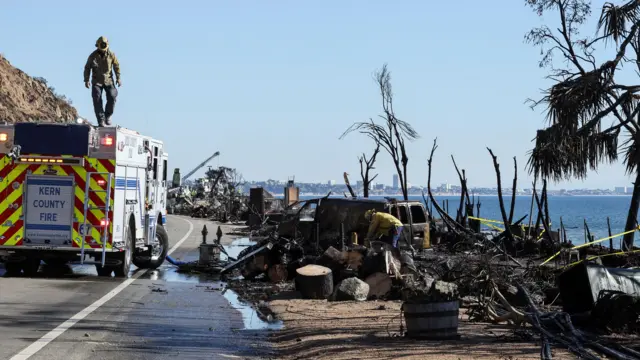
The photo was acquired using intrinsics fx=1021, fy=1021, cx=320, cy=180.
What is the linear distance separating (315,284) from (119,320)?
471 centimetres

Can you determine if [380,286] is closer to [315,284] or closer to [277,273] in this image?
[315,284]

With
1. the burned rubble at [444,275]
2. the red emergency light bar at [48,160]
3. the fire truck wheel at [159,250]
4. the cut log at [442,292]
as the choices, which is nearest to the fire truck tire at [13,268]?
the red emergency light bar at [48,160]

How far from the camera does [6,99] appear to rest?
57094 mm

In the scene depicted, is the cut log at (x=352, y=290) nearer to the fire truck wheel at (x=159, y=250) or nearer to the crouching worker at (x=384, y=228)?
the crouching worker at (x=384, y=228)

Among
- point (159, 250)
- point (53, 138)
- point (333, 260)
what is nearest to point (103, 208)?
point (53, 138)

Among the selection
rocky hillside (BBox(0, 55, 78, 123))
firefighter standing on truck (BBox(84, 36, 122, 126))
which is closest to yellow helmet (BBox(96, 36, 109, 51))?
firefighter standing on truck (BBox(84, 36, 122, 126))

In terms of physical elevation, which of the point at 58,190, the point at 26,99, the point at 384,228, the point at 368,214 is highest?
the point at 26,99

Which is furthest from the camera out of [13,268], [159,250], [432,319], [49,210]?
[159,250]

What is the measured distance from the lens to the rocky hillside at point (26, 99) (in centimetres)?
5647

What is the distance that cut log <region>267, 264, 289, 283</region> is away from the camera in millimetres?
21031

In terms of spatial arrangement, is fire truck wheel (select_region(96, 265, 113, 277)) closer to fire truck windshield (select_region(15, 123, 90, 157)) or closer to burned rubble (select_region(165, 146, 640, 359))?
burned rubble (select_region(165, 146, 640, 359))

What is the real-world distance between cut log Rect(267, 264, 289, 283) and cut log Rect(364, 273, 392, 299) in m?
3.58

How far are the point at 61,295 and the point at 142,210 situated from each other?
217 inches

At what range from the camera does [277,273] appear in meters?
21.0
